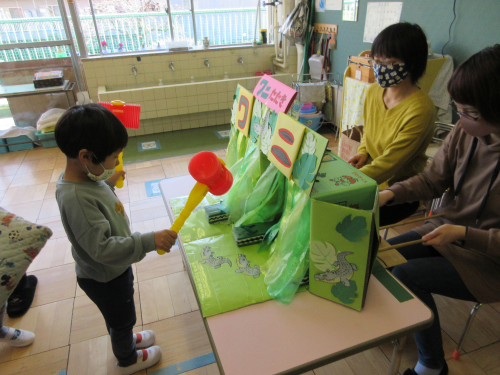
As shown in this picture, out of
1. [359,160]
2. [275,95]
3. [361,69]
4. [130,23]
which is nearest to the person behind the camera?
[275,95]

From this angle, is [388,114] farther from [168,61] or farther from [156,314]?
[168,61]

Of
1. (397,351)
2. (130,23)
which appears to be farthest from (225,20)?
(397,351)

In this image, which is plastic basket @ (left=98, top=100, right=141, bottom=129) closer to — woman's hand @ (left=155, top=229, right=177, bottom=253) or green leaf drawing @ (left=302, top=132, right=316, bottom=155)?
woman's hand @ (left=155, top=229, right=177, bottom=253)

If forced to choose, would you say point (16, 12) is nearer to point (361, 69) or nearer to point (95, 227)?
point (361, 69)

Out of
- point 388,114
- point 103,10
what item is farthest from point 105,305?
point 103,10

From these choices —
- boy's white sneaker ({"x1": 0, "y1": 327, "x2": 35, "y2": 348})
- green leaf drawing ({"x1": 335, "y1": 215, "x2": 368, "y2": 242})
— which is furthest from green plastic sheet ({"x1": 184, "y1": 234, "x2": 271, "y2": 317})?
boy's white sneaker ({"x1": 0, "y1": 327, "x2": 35, "y2": 348})

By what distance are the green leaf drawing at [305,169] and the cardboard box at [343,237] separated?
0.13ft

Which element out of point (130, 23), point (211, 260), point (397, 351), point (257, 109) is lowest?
point (397, 351)

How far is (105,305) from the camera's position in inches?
48.3

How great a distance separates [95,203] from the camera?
1027 mm

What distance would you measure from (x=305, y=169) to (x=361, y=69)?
229cm

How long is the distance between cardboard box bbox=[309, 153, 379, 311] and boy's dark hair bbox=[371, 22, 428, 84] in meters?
0.80

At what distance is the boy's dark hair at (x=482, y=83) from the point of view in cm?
102

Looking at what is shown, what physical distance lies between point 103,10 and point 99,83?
0.99 metres
